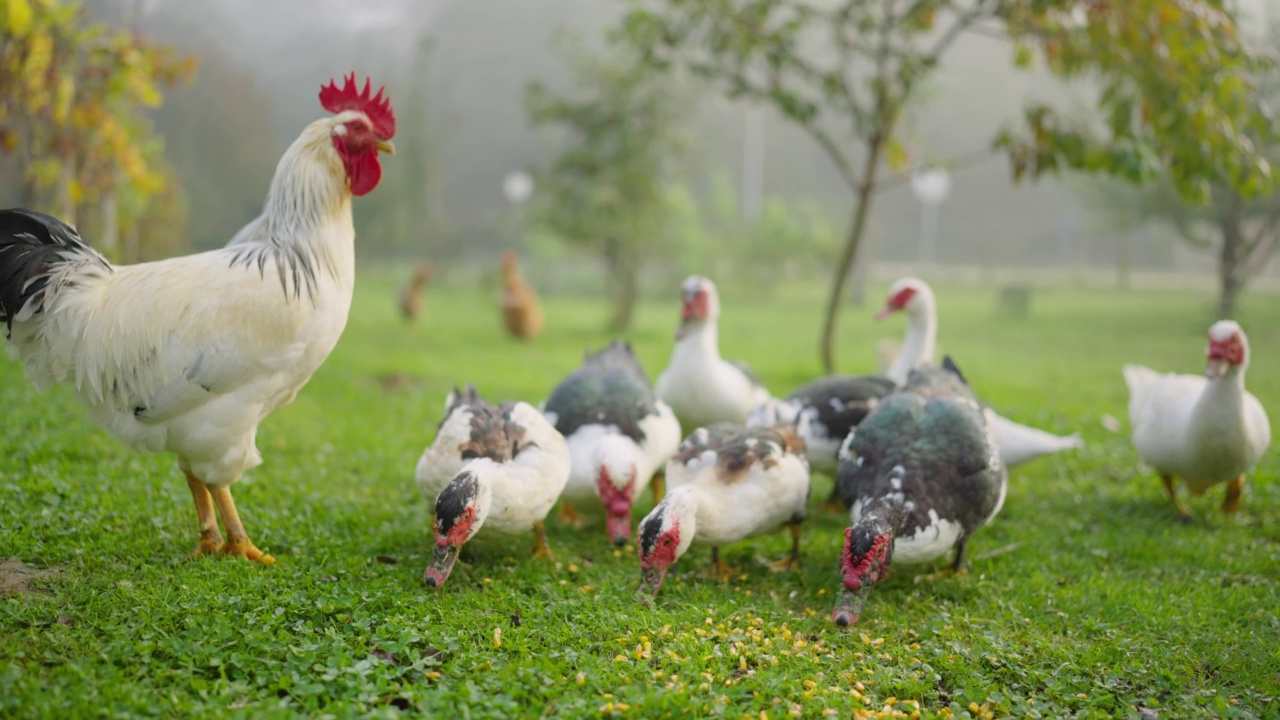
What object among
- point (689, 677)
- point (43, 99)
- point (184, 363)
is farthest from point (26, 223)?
point (43, 99)

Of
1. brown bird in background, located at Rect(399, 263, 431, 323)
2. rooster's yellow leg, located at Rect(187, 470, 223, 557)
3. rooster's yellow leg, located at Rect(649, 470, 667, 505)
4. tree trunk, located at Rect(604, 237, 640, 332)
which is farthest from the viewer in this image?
brown bird in background, located at Rect(399, 263, 431, 323)

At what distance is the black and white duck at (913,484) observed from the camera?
153 inches

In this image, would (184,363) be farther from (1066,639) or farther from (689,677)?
(1066,639)

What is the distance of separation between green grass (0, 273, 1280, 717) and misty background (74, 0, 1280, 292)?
8.57 metres

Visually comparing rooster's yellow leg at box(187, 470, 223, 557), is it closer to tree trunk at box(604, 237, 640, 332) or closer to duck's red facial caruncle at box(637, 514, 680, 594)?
duck's red facial caruncle at box(637, 514, 680, 594)

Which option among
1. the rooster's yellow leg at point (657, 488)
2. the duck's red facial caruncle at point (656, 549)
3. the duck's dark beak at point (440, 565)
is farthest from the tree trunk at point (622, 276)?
the duck's dark beak at point (440, 565)

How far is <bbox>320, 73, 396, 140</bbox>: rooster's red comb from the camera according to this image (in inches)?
158

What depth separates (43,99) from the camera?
27.3 ft

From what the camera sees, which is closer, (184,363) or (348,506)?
(184,363)

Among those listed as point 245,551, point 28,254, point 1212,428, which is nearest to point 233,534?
point 245,551

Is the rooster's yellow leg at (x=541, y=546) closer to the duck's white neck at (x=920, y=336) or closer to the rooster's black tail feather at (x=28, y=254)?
the rooster's black tail feather at (x=28, y=254)

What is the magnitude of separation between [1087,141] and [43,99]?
976cm

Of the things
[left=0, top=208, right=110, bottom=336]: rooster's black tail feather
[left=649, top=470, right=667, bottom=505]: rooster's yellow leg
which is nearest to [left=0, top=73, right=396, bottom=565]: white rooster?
[left=0, top=208, right=110, bottom=336]: rooster's black tail feather

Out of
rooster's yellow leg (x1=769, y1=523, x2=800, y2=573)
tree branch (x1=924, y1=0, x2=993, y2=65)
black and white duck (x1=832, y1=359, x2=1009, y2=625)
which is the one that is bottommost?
rooster's yellow leg (x1=769, y1=523, x2=800, y2=573)
